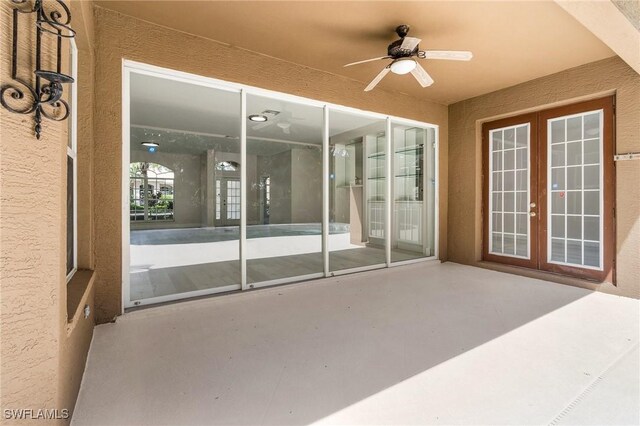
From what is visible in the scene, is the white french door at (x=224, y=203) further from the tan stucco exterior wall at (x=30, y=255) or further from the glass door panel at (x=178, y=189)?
the tan stucco exterior wall at (x=30, y=255)

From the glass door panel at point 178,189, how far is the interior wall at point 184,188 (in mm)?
25

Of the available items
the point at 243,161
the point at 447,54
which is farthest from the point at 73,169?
the point at 447,54

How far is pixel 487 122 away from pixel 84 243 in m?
5.76

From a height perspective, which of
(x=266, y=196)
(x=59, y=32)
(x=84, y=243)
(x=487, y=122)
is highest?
(x=487, y=122)

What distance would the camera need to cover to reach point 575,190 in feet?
14.0

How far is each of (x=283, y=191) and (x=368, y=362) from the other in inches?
181

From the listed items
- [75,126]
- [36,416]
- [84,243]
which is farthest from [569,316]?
[75,126]

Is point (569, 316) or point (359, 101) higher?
point (359, 101)

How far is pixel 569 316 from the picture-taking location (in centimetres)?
302

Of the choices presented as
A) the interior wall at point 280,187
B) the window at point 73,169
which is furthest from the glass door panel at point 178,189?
the interior wall at point 280,187

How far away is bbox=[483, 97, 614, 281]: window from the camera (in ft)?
13.1

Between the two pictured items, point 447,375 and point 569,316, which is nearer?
point 447,375

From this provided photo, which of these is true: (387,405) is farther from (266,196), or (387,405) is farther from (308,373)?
(266,196)

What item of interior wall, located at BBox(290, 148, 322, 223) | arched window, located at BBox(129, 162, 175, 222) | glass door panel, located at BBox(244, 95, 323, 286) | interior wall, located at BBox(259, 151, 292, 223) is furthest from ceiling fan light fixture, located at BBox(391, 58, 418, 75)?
arched window, located at BBox(129, 162, 175, 222)
